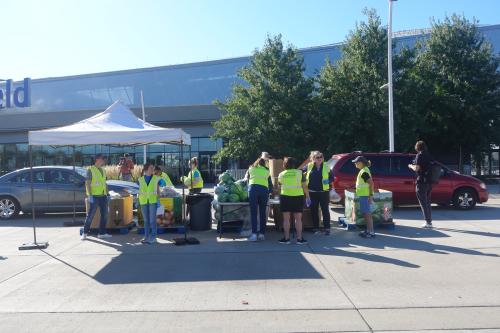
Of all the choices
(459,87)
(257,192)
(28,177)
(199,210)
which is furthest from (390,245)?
(459,87)

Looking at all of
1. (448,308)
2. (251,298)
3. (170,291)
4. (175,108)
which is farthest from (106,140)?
(175,108)

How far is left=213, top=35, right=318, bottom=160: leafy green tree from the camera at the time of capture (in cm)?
2644

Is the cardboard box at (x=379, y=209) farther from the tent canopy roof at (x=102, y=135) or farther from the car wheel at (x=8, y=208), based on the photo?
the car wheel at (x=8, y=208)

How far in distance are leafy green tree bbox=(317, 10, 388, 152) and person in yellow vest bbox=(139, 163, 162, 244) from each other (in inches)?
670

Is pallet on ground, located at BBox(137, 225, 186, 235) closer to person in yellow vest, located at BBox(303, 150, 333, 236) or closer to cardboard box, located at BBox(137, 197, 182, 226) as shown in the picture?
cardboard box, located at BBox(137, 197, 182, 226)

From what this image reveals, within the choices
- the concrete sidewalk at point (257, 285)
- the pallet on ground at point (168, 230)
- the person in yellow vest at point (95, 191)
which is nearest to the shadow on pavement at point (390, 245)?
the concrete sidewalk at point (257, 285)

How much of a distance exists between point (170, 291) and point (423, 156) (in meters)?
7.34

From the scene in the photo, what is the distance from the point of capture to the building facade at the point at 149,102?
1443 inches

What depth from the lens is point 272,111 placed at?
26.6 metres

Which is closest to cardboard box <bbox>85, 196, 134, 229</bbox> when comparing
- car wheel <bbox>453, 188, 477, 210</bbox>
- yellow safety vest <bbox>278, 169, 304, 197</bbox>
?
yellow safety vest <bbox>278, 169, 304, 197</bbox>

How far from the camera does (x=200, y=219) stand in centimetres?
1192

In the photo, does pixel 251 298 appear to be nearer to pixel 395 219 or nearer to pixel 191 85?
pixel 395 219

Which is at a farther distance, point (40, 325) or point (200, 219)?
point (200, 219)

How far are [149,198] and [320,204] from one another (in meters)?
3.64
